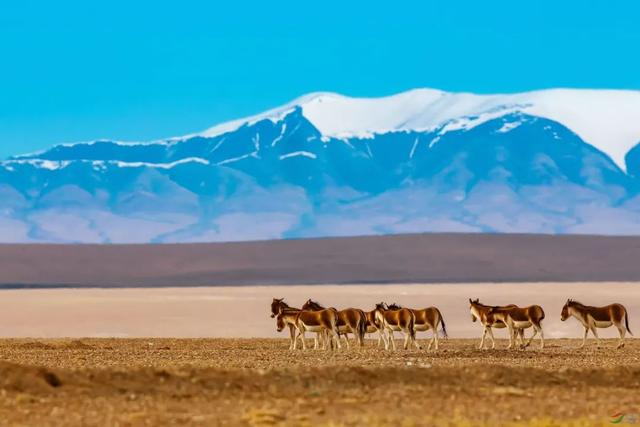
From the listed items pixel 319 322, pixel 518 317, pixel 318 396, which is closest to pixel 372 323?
pixel 319 322

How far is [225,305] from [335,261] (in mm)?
54936

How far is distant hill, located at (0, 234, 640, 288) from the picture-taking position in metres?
113

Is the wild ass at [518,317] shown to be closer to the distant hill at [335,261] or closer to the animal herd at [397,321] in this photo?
the animal herd at [397,321]

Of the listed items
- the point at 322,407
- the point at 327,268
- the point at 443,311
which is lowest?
the point at 322,407

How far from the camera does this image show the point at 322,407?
69.9 ft

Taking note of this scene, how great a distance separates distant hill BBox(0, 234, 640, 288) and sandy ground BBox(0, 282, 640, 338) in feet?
46.6

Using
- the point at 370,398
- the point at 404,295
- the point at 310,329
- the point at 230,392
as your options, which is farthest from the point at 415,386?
the point at 404,295

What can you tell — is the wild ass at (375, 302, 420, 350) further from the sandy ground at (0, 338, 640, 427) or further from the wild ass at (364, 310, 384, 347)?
the sandy ground at (0, 338, 640, 427)

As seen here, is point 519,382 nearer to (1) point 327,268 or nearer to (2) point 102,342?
(2) point 102,342

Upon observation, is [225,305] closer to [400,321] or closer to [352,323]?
[352,323]

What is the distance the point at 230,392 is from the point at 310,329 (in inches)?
696

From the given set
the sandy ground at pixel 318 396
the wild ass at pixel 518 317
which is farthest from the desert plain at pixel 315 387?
the wild ass at pixel 518 317

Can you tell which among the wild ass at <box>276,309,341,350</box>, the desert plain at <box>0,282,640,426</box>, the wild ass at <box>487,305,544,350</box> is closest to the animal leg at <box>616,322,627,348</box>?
the desert plain at <box>0,282,640,426</box>

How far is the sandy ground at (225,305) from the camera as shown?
56.6 m
